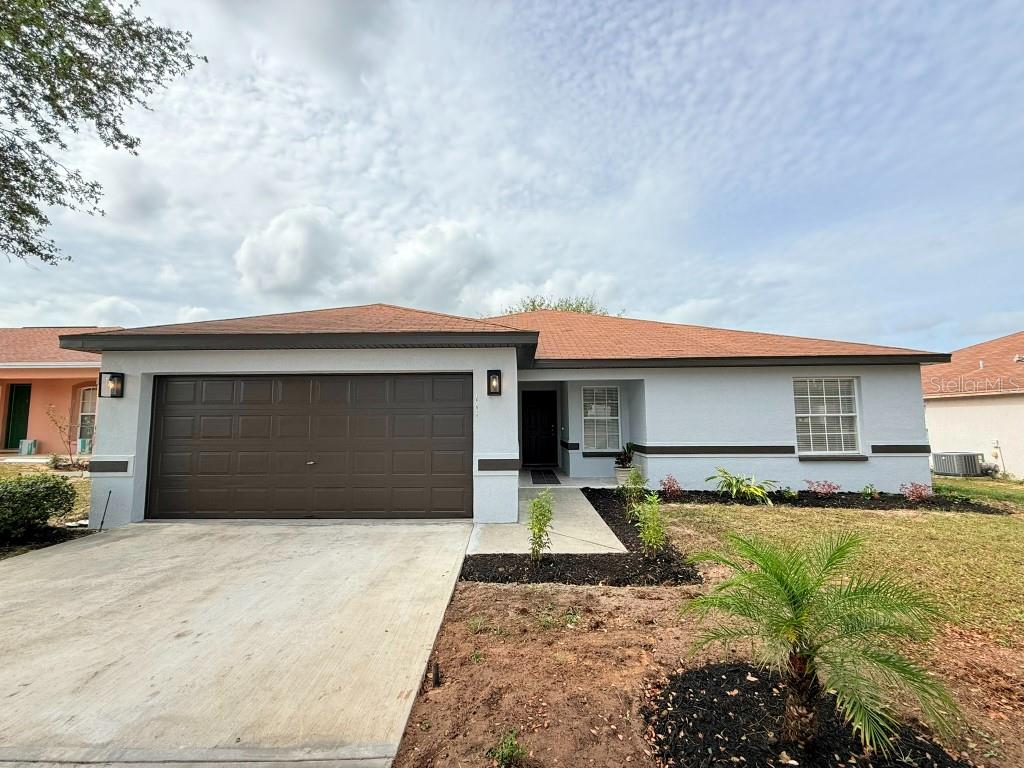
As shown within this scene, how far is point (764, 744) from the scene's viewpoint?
6.67 feet

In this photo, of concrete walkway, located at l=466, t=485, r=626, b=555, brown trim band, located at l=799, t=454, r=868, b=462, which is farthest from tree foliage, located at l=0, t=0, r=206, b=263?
brown trim band, located at l=799, t=454, r=868, b=462

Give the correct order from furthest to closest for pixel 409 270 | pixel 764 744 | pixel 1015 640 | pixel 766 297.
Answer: pixel 766 297 < pixel 409 270 < pixel 1015 640 < pixel 764 744

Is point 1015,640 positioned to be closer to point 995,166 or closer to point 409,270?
point 995,166

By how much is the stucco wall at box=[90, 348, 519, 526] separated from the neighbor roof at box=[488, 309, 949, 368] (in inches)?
107

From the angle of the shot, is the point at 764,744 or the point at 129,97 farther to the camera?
the point at 129,97

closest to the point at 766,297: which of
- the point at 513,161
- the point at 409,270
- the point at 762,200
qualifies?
the point at 762,200

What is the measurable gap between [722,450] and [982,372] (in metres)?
11.5

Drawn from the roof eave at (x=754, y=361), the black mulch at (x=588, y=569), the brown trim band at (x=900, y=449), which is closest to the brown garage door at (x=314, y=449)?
the black mulch at (x=588, y=569)

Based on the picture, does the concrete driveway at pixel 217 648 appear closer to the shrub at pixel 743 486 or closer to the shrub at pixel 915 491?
the shrub at pixel 743 486

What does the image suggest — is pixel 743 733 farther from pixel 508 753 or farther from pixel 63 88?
pixel 63 88

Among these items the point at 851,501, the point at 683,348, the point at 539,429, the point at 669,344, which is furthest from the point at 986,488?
the point at 539,429

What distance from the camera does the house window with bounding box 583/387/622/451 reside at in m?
10.7

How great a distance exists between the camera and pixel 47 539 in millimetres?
5781

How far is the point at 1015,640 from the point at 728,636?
9.43 ft
